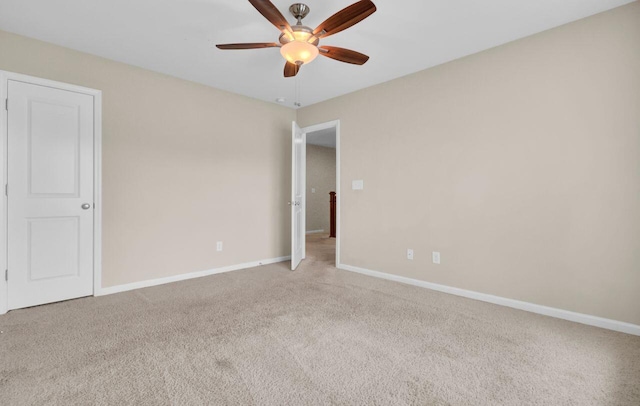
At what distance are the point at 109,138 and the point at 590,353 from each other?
14.1 feet

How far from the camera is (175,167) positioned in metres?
3.54

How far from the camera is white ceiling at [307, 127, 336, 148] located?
21.2 feet

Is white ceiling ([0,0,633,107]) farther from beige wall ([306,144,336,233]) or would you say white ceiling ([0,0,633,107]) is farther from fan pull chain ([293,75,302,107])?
beige wall ([306,144,336,233])

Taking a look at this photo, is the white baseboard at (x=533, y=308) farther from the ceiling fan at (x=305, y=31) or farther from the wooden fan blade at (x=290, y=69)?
the wooden fan blade at (x=290, y=69)

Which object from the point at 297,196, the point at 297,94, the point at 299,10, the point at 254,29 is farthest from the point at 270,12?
the point at 297,196

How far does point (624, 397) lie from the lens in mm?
1514

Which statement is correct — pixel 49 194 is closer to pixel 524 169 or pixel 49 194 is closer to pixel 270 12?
pixel 270 12

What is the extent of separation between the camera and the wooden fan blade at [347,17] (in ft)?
5.74

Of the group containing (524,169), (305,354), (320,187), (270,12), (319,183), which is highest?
(270,12)

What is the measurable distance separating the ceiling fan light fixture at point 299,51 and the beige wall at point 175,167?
201cm

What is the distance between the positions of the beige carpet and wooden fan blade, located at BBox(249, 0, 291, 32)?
208 cm

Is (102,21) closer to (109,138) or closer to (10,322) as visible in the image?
(109,138)

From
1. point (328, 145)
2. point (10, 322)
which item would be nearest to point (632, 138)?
point (10, 322)

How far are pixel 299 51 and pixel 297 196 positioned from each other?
243 cm
